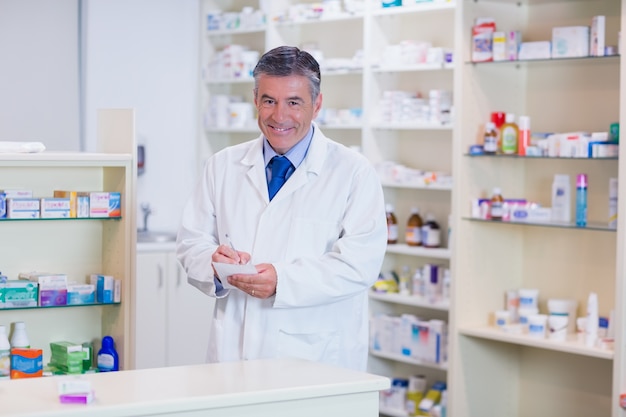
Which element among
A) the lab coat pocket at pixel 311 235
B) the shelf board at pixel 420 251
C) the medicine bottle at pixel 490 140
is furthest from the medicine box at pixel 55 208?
the shelf board at pixel 420 251

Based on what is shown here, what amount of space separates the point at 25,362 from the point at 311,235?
1.20 metres

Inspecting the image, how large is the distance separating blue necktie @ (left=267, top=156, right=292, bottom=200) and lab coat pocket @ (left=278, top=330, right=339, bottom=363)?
45cm

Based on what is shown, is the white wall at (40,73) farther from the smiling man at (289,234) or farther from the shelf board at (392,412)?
the smiling man at (289,234)

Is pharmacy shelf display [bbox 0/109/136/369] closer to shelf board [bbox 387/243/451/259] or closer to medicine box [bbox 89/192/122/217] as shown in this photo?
medicine box [bbox 89/192/122/217]

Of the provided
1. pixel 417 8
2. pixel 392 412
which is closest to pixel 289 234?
pixel 417 8

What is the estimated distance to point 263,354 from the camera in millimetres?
3043

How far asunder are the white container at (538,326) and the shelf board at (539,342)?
0.04m

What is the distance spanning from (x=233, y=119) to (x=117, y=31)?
0.91 m

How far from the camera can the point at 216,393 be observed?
229 cm

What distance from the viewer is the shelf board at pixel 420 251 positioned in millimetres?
5117

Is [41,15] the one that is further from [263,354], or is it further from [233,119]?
[263,354]

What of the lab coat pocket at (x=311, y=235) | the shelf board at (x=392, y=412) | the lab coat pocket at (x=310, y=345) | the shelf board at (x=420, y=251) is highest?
the lab coat pocket at (x=311, y=235)

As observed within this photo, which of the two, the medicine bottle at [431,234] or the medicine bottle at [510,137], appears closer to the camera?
the medicine bottle at [510,137]

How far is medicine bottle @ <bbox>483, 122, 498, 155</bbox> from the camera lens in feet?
14.8
